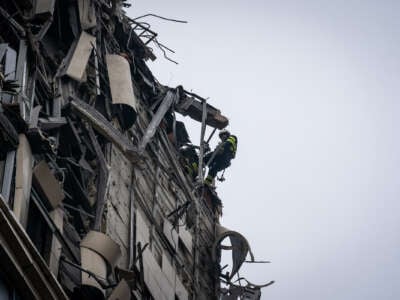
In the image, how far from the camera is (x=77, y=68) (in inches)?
648

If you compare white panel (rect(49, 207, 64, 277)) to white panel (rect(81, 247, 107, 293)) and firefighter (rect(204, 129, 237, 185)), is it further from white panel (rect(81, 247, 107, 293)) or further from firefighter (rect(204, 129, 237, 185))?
firefighter (rect(204, 129, 237, 185))

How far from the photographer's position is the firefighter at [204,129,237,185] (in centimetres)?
2322

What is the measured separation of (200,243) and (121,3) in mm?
5585

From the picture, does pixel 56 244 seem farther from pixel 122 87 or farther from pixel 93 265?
pixel 122 87

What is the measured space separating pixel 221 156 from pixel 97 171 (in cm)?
733

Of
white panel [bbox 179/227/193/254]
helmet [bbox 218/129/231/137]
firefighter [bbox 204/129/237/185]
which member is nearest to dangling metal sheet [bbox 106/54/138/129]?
white panel [bbox 179/227/193/254]

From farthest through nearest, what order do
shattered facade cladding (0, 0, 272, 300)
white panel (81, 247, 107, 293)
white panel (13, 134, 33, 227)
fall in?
white panel (81, 247, 107, 293) → shattered facade cladding (0, 0, 272, 300) → white panel (13, 134, 33, 227)

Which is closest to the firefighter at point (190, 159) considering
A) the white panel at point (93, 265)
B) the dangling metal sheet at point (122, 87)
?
the dangling metal sheet at point (122, 87)

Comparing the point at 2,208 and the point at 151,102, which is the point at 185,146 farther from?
the point at 2,208

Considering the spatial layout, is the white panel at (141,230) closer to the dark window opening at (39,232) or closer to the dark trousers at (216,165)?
the dark window opening at (39,232)

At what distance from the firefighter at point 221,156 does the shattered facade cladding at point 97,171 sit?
0.44m

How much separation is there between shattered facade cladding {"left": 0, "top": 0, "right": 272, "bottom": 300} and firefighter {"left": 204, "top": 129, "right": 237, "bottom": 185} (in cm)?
44

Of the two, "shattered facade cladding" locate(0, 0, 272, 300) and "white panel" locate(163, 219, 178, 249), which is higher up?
"shattered facade cladding" locate(0, 0, 272, 300)

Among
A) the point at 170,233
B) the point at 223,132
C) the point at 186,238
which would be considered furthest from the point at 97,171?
the point at 223,132
